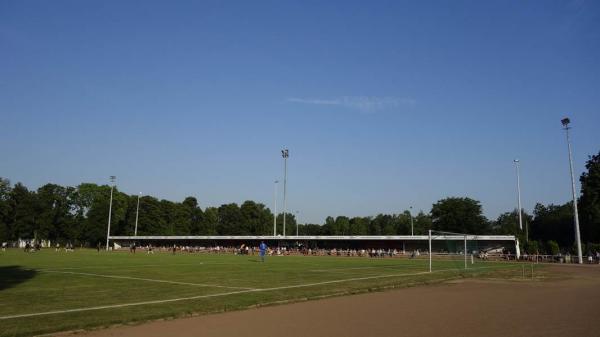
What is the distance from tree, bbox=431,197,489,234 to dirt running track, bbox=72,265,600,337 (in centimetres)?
10196

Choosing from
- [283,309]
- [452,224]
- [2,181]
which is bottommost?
[283,309]

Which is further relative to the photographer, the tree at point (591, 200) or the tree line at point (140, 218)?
the tree line at point (140, 218)

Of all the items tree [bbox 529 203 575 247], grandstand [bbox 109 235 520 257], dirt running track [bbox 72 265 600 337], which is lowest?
dirt running track [bbox 72 265 600 337]

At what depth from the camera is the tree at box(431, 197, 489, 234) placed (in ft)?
Answer: 379

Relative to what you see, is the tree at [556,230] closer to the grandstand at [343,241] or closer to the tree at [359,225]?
the grandstand at [343,241]

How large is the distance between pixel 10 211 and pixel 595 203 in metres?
124

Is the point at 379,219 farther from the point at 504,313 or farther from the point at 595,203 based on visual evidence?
the point at 504,313

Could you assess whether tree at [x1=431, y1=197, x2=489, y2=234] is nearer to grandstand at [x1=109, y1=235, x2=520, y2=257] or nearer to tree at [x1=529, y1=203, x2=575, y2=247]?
tree at [x1=529, y1=203, x2=575, y2=247]

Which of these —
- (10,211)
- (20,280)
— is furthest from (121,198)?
(20,280)

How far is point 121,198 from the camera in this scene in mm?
129500

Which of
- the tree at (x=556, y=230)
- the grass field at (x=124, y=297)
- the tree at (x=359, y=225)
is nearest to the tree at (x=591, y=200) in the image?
the tree at (x=556, y=230)

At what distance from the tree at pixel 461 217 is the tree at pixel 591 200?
3707 cm

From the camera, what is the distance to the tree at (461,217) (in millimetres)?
115438

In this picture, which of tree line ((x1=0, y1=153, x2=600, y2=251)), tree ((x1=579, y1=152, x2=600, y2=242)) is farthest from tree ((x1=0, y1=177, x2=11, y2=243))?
tree ((x1=579, y1=152, x2=600, y2=242))
